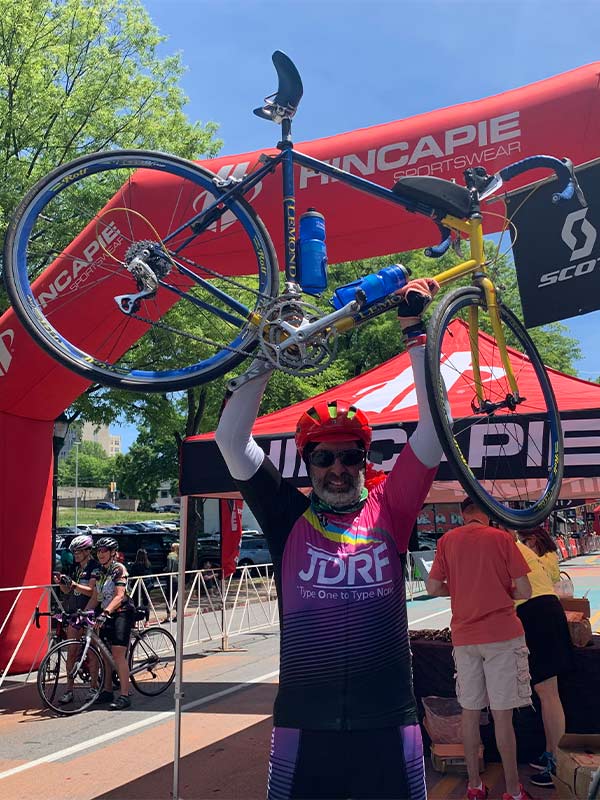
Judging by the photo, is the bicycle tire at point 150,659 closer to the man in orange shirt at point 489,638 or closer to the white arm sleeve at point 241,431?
the man in orange shirt at point 489,638

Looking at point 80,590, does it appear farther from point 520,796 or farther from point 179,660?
point 520,796

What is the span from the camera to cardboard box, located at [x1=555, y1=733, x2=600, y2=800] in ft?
13.1

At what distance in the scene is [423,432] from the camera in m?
2.99

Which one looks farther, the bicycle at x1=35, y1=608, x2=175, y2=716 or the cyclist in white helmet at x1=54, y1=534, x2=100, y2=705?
the cyclist in white helmet at x1=54, y1=534, x2=100, y2=705

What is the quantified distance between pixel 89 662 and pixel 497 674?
545cm

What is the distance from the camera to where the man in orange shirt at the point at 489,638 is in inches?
198

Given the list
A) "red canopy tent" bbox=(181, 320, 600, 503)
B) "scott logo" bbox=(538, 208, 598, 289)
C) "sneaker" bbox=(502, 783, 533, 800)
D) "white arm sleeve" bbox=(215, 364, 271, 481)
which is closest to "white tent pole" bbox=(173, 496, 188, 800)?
"red canopy tent" bbox=(181, 320, 600, 503)

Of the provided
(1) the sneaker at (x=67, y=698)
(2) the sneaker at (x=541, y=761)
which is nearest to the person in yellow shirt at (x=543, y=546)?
(2) the sneaker at (x=541, y=761)

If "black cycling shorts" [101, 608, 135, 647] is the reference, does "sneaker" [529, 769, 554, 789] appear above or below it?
below

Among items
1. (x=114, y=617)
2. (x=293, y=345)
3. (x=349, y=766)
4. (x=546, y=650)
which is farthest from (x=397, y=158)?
(x=114, y=617)

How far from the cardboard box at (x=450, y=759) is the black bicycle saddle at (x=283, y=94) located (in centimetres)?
479

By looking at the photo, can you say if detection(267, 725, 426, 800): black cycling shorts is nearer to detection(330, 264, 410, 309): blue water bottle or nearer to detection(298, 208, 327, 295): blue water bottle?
detection(330, 264, 410, 309): blue water bottle

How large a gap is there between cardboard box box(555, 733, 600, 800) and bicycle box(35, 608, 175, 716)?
5.87 m

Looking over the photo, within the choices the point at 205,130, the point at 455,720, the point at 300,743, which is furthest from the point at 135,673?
the point at 205,130
